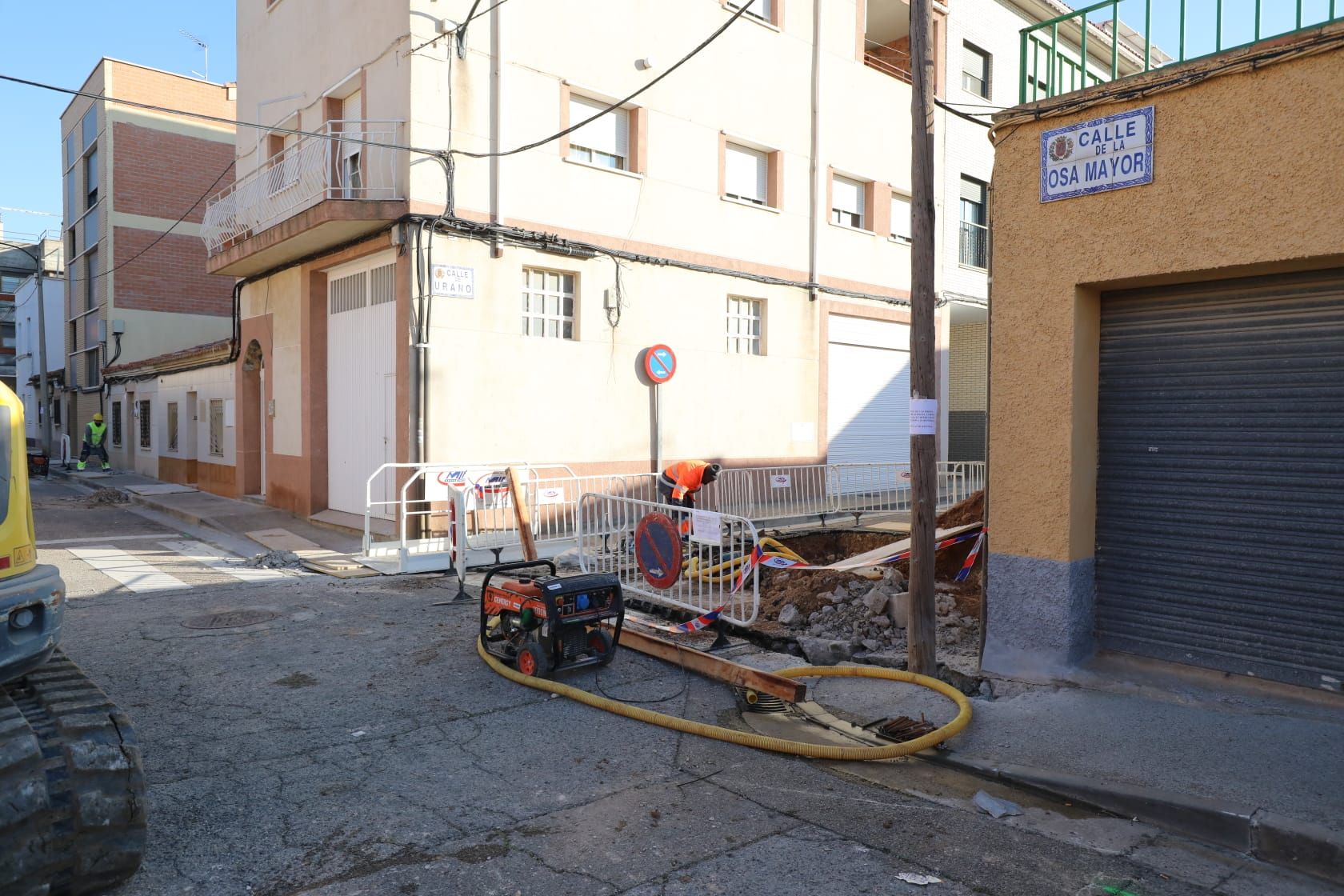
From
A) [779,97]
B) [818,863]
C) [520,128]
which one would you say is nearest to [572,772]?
[818,863]

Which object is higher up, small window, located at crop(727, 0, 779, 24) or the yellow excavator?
small window, located at crop(727, 0, 779, 24)

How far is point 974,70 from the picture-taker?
66.2 ft

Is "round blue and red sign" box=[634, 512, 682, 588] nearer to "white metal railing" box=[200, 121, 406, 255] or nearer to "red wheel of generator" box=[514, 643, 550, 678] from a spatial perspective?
"red wheel of generator" box=[514, 643, 550, 678]

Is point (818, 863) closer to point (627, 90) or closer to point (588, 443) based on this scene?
point (588, 443)

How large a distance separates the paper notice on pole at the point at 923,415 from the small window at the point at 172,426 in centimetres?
2107

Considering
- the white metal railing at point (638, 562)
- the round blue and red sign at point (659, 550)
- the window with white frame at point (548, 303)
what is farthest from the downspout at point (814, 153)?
the round blue and red sign at point (659, 550)

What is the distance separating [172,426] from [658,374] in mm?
14731

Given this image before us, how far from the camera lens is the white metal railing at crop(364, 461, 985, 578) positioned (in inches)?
410

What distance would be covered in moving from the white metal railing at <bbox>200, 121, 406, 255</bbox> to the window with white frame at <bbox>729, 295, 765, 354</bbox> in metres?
6.05

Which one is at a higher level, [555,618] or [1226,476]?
[1226,476]

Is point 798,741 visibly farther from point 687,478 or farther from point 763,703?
point 687,478

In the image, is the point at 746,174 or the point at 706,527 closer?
the point at 706,527

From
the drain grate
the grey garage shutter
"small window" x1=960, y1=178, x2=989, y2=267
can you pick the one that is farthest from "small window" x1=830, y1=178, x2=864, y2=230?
the drain grate

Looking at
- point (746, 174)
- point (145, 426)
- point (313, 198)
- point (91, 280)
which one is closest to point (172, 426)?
point (145, 426)
